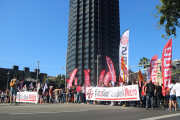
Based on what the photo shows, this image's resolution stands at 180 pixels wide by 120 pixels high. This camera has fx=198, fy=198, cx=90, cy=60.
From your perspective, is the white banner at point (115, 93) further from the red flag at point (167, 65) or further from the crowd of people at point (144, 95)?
the red flag at point (167, 65)

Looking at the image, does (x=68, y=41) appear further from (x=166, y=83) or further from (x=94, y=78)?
(x=166, y=83)

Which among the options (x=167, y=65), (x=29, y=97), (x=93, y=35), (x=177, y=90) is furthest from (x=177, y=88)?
(x=93, y=35)

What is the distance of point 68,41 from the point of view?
125 metres

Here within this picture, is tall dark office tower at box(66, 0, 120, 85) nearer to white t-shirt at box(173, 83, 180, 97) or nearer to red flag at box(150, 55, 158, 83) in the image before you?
red flag at box(150, 55, 158, 83)

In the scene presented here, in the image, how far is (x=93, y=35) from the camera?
107062 mm

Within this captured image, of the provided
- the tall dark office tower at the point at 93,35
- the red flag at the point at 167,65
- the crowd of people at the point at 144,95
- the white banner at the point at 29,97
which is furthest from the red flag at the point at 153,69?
the tall dark office tower at the point at 93,35

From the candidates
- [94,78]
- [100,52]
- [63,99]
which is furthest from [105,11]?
[63,99]

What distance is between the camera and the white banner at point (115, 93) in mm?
14591

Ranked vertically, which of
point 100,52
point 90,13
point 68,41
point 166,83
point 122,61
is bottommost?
point 166,83

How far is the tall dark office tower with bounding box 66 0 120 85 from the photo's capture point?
106 metres

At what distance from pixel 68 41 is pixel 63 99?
102490mm

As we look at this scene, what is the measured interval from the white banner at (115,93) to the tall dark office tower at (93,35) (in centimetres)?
8271

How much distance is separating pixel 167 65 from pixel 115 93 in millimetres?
5162

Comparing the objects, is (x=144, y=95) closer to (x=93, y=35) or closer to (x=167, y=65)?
(x=167, y=65)
